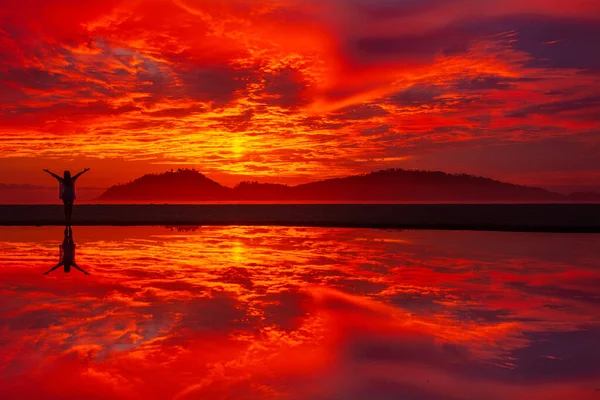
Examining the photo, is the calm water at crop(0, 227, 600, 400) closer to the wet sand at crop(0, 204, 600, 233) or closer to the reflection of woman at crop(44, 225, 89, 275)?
the reflection of woman at crop(44, 225, 89, 275)

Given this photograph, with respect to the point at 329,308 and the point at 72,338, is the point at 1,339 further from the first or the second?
the point at 329,308

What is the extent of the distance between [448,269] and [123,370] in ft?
37.0

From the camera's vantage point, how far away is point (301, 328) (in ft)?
31.6

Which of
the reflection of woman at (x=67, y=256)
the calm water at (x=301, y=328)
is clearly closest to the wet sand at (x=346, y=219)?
the reflection of woman at (x=67, y=256)

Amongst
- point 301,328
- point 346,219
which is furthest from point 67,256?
point 346,219

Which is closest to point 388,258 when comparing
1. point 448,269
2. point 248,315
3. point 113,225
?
point 448,269

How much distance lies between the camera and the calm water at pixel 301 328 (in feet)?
22.7

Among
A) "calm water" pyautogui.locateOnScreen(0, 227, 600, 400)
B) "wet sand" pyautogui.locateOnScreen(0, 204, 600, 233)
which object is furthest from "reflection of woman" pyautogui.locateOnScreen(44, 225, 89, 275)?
"wet sand" pyautogui.locateOnScreen(0, 204, 600, 233)

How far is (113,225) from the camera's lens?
39.5 meters

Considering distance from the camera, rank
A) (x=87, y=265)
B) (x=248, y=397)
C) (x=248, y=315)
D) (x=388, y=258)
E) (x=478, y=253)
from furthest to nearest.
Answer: (x=478, y=253)
(x=388, y=258)
(x=87, y=265)
(x=248, y=315)
(x=248, y=397)

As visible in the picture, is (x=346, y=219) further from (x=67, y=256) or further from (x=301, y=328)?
(x=301, y=328)

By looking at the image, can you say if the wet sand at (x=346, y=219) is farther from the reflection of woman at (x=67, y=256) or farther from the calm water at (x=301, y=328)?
the calm water at (x=301, y=328)

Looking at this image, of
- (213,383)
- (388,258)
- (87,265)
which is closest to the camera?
(213,383)

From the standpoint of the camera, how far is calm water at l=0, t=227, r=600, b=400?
22.7 ft
